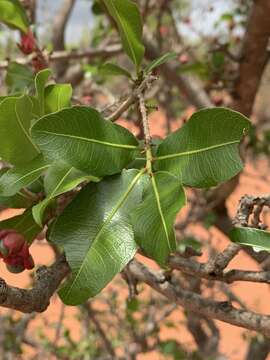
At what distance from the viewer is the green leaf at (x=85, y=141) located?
76 cm

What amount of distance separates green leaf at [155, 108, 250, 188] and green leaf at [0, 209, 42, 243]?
242 mm

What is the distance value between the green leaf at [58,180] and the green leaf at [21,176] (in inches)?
0.6

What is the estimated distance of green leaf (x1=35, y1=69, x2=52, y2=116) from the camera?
88 cm

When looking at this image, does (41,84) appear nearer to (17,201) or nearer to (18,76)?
(17,201)

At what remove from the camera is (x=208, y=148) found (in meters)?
0.79

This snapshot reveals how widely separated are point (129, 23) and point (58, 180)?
0.30 m

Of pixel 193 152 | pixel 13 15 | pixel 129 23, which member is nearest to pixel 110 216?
pixel 193 152

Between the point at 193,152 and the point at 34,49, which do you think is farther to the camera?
the point at 34,49

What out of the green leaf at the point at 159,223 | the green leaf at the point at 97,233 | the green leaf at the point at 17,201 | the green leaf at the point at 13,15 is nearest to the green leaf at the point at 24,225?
the green leaf at the point at 17,201

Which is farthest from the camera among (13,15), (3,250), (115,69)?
(13,15)

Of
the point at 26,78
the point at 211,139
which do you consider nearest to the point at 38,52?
the point at 26,78

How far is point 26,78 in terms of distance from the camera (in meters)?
1.46

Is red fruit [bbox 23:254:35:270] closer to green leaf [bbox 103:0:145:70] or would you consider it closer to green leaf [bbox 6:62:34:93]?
green leaf [bbox 103:0:145:70]

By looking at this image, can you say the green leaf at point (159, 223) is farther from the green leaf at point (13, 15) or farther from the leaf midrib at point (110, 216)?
the green leaf at point (13, 15)
